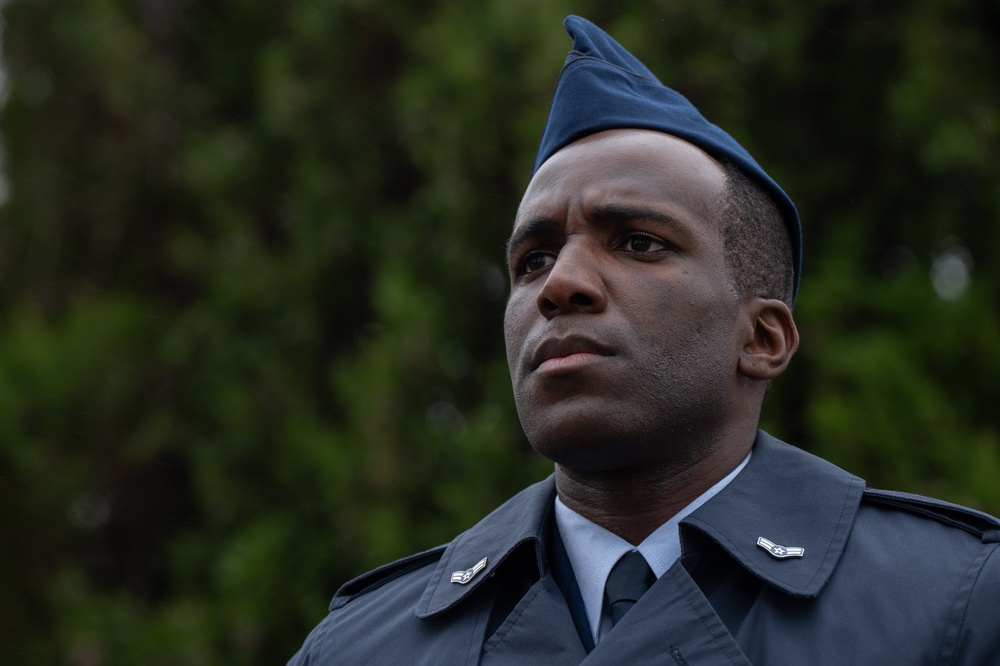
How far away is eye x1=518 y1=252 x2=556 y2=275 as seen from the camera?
286 centimetres

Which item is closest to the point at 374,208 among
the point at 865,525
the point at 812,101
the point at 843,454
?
the point at 812,101

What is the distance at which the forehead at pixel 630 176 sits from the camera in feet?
8.98

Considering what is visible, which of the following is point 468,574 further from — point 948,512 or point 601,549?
point 948,512

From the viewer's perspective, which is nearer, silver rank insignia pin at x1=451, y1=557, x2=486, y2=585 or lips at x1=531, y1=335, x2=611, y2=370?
lips at x1=531, y1=335, x2=611, y2=370

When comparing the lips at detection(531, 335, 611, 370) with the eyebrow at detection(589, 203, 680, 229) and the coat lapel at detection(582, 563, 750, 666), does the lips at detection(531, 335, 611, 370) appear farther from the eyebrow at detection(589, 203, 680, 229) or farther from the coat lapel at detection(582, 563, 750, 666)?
the coat lapel at detection(582, 563, 750, 666)

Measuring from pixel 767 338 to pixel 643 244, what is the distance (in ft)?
1.32


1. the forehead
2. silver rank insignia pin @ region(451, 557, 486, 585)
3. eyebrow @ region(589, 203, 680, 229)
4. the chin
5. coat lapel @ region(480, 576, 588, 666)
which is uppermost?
the forehead

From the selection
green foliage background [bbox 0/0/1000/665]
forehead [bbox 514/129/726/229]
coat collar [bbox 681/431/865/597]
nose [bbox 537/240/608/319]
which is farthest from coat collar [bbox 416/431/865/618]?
green foliage background [bbox 0/0/1000/665]

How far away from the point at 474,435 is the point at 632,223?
9.37 ft

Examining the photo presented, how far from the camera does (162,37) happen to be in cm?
831

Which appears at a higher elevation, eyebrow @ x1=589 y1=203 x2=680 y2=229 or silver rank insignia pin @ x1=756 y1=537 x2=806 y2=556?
eyebrow @ x1=589 y1=203 x2=680 y2=229

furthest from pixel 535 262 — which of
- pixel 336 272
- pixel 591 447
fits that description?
pixel 336 272

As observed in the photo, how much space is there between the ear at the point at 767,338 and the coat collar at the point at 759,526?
0.16 meters

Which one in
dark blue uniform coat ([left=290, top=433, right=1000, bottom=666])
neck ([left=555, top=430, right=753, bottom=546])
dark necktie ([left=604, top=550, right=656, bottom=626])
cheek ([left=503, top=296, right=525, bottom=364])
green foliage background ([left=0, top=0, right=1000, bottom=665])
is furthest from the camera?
green foliage background ([left=0, top=0, right=1000, bottom=665])
